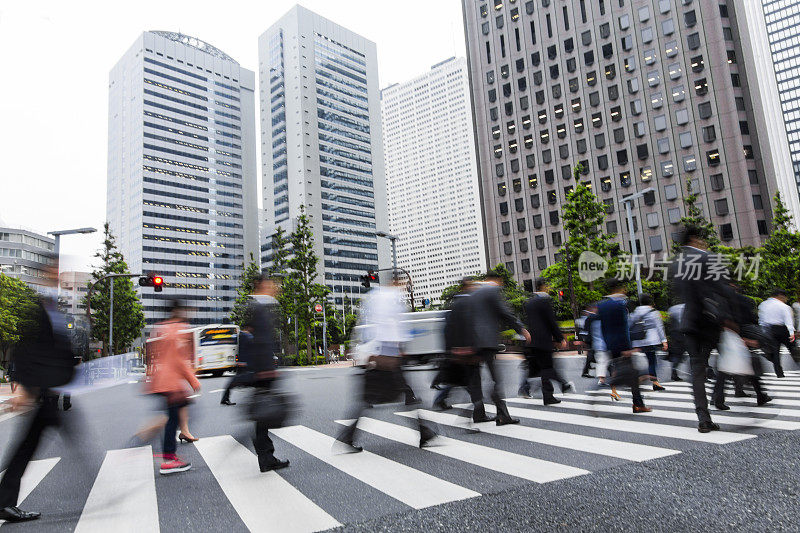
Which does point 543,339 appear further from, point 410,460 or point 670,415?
point 410,460

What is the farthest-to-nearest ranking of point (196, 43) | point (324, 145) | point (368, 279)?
point (196, 43) < point (324, 145) < point (368, 279)

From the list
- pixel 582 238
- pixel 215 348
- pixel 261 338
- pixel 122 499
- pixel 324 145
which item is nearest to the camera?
pixel 122 499

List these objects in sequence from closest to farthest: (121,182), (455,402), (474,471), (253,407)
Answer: (474,471), (253,407), (455,402), (121,182)

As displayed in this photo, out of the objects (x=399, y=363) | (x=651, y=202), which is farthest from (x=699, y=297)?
(x=651, y=202)

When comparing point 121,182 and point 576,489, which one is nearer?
point 576,489

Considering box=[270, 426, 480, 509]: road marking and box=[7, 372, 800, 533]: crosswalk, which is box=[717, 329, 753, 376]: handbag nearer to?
box=[7, 372, 800, 533]: crosswalk

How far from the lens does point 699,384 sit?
4535 mm

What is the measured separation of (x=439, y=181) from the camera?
18800 cm

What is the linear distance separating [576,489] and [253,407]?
2.55m

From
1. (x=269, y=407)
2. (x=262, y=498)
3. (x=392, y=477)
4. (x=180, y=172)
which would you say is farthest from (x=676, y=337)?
(x=180, y=172)

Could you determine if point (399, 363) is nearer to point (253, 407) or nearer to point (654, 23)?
point (253, 407)

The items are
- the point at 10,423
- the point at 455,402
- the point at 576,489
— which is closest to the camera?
the point at 576,489

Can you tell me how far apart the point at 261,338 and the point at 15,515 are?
77.6 inches

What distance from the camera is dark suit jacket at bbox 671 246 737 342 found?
4.39 metres
